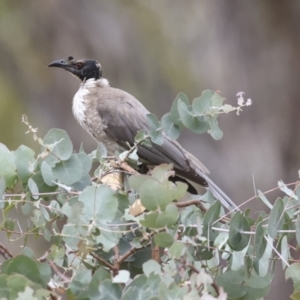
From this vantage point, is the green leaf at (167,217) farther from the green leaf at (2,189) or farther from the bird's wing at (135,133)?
the bird's wing at (135,133)

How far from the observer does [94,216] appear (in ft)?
3.62

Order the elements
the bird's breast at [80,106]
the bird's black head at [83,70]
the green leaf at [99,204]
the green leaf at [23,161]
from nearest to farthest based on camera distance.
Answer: the green leaf at [99,204] < the green leaf at [23,161] < the bird's breast at [80,106] < the bird's black head at [83,70]

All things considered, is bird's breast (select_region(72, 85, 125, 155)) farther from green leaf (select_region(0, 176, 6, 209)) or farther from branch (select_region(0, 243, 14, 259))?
branch (select_region(0, 243, 14, 259))

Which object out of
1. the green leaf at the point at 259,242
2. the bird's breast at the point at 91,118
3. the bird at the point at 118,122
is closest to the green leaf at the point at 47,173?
the green leaf at the point at 259,242

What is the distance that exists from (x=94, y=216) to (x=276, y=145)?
466cm

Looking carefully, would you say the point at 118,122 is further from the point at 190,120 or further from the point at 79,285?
the point at 79,285

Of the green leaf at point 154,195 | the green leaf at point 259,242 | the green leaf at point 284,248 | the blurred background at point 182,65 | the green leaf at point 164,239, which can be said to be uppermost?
the green leaf at point 154,195

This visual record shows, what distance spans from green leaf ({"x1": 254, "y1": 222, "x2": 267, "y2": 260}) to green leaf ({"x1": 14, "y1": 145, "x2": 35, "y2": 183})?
44cm

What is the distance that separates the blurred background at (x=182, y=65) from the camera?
5.61 metres

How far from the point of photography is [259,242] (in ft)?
3.91

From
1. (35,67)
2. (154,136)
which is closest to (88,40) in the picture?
(35,67)

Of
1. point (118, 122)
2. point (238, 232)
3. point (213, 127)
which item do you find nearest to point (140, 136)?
point (213, 127)

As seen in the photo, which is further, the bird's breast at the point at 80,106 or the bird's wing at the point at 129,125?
the bird's breast at the point at 80,106

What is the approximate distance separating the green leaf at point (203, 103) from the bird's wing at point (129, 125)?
155 centimetres
